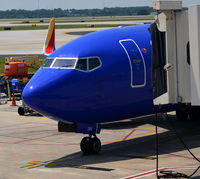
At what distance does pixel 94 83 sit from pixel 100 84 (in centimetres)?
25

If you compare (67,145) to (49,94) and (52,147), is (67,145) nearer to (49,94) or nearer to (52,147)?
(52,147)

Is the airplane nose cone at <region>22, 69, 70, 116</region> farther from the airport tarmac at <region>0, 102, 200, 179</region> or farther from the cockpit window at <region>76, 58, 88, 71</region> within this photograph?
the airport tarmac at <region>0, 102, 200, 179</region>

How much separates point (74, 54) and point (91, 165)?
4.35 m

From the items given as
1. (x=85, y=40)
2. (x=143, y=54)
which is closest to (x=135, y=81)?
(x=143, y=54)

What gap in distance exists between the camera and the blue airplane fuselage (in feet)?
66.7

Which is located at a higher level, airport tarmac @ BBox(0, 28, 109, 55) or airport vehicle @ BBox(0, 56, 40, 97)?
airport vehicle @ BBox(0, 56, 40, 97)

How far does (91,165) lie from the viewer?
795 inches

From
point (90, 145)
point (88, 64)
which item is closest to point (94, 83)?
point (88, 64)

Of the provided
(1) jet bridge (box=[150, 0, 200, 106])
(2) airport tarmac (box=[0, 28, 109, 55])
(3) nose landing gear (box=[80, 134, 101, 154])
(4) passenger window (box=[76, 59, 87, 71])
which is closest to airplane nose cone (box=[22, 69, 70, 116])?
(4) passenger window (box=[76, 59, 87, 71])

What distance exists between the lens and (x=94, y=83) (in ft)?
68.2

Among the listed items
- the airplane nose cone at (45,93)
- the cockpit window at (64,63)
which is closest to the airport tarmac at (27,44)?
the cockpit window at (64,63)

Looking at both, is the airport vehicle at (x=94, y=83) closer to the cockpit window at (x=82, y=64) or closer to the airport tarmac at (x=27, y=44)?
the cockpit window at (x=82, y=64)

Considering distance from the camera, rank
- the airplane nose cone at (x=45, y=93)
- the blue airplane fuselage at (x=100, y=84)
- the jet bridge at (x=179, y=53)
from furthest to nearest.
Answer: the blue airplane fuselage at (x=100, y=84) < the airplane nose cone at (x=45, y=93) < the jet bridge at (x=179, y=53)

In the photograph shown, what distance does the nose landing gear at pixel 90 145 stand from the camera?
21.8m
